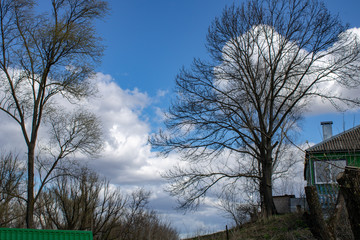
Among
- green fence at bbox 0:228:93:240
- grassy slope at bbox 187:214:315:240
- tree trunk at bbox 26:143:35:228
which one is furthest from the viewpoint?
tree trunk at bbox 26:143:35:228

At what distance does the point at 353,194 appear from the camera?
19.9 ft

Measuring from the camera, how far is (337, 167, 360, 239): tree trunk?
600 cm

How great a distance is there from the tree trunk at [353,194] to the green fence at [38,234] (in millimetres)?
7131

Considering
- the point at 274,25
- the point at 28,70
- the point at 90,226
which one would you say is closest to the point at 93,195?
the point at 90,226

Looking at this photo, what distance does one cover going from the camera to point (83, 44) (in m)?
15.9

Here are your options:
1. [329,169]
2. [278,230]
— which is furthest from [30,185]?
[329,169]

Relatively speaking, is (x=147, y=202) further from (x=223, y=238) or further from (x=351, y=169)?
(x=351, y=169)

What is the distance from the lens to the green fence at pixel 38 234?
30.0 ft

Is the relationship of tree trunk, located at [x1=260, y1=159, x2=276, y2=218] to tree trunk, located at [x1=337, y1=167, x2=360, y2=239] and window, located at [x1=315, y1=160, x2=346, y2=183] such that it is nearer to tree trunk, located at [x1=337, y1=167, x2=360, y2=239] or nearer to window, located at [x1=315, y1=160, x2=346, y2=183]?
window, located at [x1=315, y1=160, x2=346, y2=183]

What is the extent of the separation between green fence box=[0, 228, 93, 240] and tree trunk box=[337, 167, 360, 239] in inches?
281

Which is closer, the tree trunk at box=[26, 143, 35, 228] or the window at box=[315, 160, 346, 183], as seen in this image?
the window at box=[315, 160, 346, 183]

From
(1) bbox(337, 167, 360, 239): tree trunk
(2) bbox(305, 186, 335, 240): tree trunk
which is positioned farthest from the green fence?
(1) bbox(337, 167, 360, 239): tree trunk

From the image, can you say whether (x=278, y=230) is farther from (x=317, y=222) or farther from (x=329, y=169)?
(x=317, y=222)

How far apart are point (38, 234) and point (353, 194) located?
26.2ft
